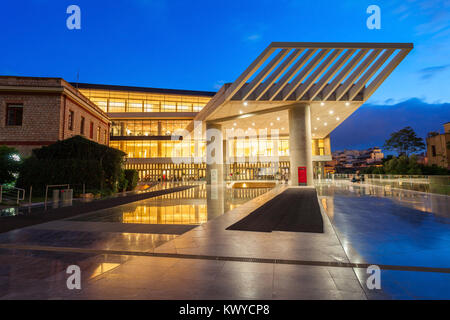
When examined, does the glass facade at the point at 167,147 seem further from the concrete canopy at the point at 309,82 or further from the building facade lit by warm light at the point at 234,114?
the concrete canopy at the point at 309,82

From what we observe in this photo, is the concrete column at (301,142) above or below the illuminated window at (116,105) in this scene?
below

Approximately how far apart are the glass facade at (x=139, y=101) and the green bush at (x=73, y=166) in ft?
141

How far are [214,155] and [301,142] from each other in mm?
15123

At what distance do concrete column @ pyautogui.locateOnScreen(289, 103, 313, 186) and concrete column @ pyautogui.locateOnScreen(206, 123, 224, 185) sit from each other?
13.7 m

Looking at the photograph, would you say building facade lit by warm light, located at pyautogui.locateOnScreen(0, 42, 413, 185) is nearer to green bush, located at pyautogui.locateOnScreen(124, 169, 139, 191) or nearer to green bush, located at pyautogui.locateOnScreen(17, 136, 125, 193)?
green bush, located at pyautogui.locateOnScreen(17, 136, 125, 193)

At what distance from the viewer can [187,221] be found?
9.25 meters

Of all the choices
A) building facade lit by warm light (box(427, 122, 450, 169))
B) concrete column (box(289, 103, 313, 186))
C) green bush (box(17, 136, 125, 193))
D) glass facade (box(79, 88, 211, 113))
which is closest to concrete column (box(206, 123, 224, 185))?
concrete column (box(289, 103, 313, 186))

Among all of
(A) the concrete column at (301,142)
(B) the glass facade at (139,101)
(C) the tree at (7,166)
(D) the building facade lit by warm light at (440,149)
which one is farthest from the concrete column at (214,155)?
(D) the building facade lit by warm light at (440,149)

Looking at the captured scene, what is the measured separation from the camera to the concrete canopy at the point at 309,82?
68.9ft

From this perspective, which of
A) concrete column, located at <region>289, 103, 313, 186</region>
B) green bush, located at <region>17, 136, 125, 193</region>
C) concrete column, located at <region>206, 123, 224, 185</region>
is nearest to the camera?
green bush, located at <region>17, 136, 125, 193</region>

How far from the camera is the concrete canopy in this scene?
68.9 feet

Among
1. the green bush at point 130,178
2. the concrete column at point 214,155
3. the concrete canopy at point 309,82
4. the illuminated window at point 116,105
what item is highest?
the illuminated window at point 116,105

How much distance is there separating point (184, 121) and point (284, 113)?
29162mm
